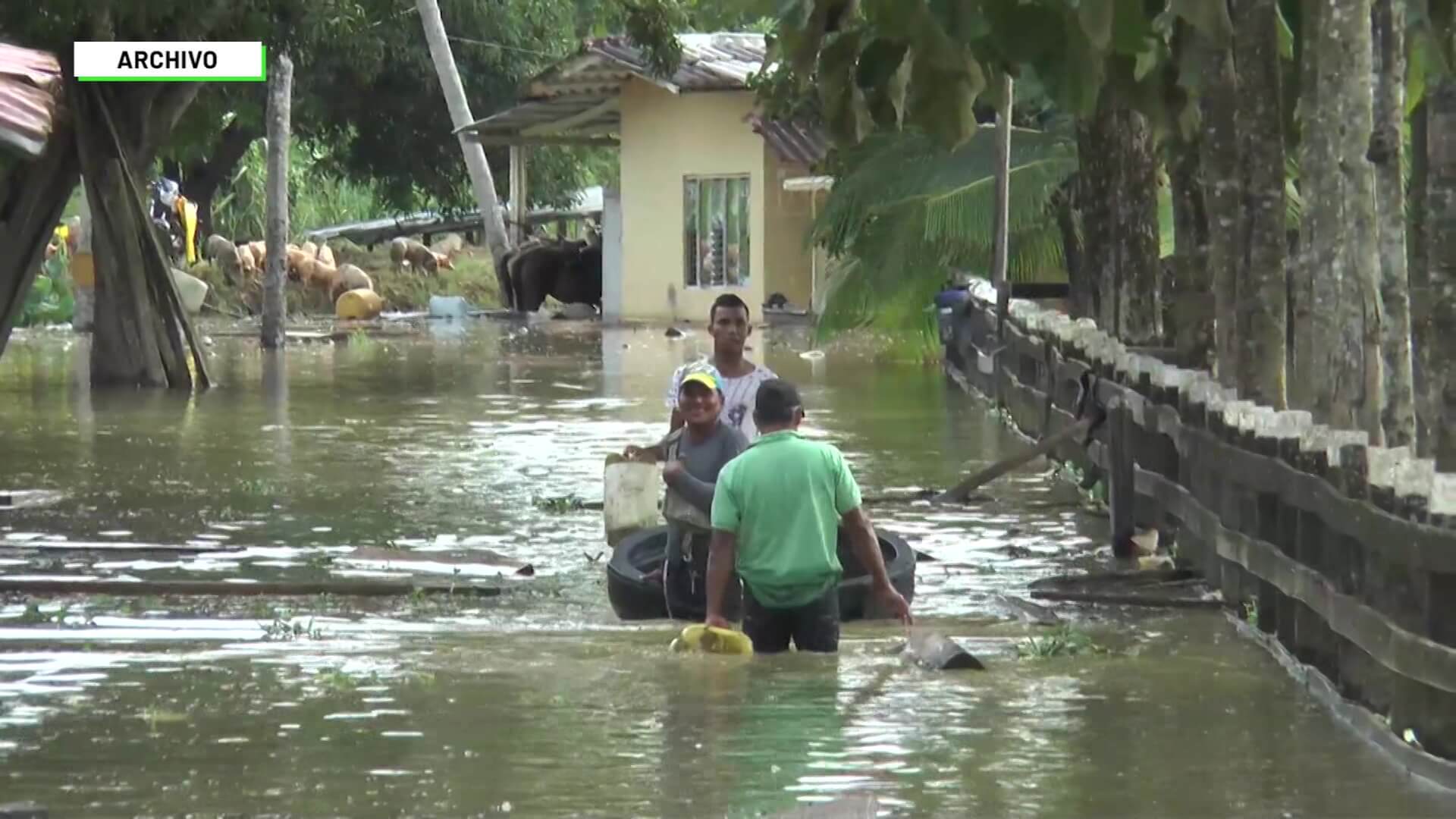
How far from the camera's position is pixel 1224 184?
39.7ft

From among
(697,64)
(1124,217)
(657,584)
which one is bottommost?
(657,584)

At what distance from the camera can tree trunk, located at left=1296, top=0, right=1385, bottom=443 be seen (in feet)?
31.8

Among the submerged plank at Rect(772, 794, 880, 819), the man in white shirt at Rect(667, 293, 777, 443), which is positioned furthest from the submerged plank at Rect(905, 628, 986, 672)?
the submerged plank at Rect(772, 794, 880, 819)

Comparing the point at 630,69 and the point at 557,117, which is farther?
the point at 557,117

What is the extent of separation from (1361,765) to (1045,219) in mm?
16720

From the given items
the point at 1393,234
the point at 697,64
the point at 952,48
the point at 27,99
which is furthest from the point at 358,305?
the point at 952,48

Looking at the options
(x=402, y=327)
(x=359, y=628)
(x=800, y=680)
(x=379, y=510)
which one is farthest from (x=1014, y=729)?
(x=402, y=327)

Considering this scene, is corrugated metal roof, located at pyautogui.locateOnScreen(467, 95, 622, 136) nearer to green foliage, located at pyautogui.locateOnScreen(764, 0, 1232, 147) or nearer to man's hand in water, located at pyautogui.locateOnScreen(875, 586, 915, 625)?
man's hand in water, located at pyautogui.locateOnScreen(875, 586, 915, 625)

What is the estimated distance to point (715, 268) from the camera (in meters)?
41.4

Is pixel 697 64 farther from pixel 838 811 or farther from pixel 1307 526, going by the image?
pixel 838 811

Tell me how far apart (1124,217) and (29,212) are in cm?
1198

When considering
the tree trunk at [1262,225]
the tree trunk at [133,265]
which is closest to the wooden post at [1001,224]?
the tree trunk at [133,265]

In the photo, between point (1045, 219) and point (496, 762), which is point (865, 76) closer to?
point (496, 762)

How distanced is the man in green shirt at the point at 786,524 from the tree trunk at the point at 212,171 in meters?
35.8
